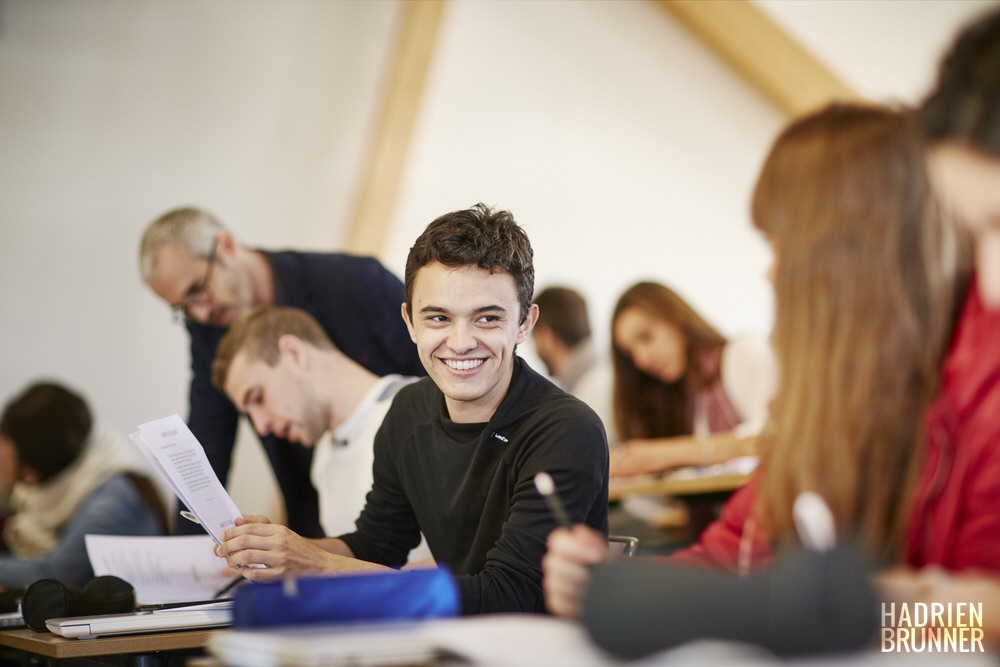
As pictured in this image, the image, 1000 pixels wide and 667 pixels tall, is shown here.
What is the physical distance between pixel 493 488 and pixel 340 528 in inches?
26.7

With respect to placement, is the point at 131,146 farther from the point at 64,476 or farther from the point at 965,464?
the point at 965,464

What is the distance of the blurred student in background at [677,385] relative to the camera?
Answer: 10.4 feet

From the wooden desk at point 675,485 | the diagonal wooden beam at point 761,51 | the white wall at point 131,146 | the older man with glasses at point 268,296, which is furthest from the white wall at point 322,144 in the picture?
the older man with glasses at point 268,296

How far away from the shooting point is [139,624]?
151cm

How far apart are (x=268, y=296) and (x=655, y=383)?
4.74 feet

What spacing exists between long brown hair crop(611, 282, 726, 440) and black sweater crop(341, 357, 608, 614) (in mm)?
1595

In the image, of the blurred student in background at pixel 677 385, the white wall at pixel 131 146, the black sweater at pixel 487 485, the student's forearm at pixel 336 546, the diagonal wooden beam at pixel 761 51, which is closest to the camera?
the black sweater at pixel 487 485

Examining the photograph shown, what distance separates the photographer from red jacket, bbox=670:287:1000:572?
989mm

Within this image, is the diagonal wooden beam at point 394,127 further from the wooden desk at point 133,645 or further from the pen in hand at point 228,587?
the wooden desk at point 133,645

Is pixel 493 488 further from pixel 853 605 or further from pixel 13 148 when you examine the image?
pixel 13 148

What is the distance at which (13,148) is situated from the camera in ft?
14.2

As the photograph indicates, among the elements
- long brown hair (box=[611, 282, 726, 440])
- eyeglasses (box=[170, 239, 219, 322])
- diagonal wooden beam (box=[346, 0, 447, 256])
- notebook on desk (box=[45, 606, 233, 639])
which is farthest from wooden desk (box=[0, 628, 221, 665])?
diagonal wooden beam (box=[346, 0, 447, 256])

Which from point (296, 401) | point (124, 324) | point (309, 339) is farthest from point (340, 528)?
point (124, 324)

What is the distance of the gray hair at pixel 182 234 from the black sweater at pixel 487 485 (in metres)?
0.96
